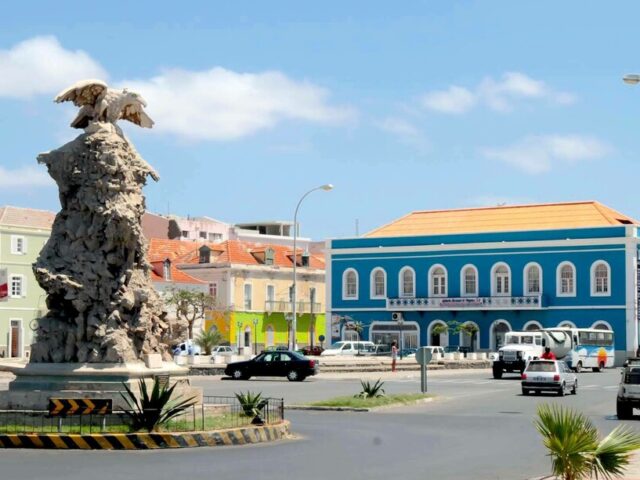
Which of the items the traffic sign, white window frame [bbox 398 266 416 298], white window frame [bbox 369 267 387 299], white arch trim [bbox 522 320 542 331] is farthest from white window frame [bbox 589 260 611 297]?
the traffic sign

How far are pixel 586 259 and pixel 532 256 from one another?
4116 mm

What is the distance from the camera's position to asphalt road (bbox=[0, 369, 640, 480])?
17.0 m

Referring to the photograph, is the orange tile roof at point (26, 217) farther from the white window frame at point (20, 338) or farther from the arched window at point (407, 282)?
the arched window at point (407, 282)

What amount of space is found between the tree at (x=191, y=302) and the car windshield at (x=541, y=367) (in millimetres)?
40444

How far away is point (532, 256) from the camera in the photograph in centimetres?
8444

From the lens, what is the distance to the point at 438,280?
293ft

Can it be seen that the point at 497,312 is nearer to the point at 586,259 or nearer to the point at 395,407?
the point at 586,259

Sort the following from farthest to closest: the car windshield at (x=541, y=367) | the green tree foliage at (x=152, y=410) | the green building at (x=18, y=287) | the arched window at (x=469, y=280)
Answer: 1. the arched window at (x=469, y=280)
2. the green building at (x=18, y=287)
3. the car windshield at (x=541, y=367)
4. the green tree foliage at (x=152, y=410)

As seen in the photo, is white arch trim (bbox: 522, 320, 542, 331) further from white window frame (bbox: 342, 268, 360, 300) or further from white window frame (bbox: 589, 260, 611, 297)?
white window frame (bbox: 342, 268, 360, 300)

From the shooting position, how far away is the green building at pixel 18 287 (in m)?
73.7

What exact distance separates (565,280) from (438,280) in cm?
1017

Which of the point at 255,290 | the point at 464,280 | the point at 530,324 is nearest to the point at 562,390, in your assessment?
the point at 530,324

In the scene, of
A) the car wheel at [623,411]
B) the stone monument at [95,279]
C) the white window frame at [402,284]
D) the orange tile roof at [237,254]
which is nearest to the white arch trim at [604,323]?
the white window frame at [402,284]

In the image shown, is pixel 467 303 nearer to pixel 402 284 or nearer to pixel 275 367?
pixel 402 284
